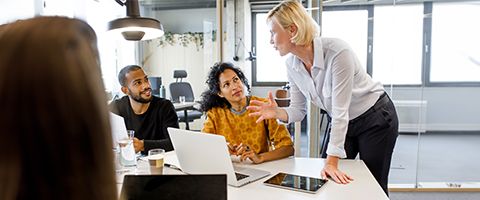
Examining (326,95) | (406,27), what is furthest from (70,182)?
(406,27)

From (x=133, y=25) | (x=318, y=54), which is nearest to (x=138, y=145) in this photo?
(x=133, y=25)

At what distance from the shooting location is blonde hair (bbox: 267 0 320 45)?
Answer: 1.63 meters

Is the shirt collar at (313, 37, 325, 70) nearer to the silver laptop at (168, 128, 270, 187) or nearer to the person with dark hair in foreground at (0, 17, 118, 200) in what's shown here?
the silver laptop at (168, 128, 270, 187)

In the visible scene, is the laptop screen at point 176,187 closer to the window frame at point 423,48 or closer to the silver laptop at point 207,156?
the silver laptop at point 207,156

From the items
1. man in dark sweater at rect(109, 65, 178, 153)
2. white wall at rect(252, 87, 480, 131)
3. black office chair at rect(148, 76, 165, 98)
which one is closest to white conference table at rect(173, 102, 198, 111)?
black office chair at rect(148, 76, 165, 98)

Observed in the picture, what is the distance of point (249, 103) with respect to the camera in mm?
2062

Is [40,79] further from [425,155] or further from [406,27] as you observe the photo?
[425,155]

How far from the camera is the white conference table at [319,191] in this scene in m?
1.30

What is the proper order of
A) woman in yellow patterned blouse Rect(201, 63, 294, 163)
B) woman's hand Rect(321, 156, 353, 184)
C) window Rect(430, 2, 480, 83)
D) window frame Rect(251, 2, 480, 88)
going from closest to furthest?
woman's hand Rect(321, 156, 353, 184) < woman in yellow patterned blouse Rect(201, 63, 294, 163) < window frame Rect(251, 2, 480, 88) < window Rect(430, 2, 480, 83)

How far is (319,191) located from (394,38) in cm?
367

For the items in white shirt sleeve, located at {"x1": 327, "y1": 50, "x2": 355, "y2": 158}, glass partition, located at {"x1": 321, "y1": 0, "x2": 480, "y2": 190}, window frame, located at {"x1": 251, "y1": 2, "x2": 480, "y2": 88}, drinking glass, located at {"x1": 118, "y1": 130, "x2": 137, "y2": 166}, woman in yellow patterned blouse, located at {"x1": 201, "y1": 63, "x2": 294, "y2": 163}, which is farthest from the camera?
window frame, located at {"x1": 251, "y1": 2, "x2": 480, "y2": 88}

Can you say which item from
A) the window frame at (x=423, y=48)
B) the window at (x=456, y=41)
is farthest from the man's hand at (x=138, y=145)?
the window at (x=456, y=41)

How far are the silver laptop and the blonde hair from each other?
1.96 ft

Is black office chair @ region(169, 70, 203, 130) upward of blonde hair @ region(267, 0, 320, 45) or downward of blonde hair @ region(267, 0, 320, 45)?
downward
